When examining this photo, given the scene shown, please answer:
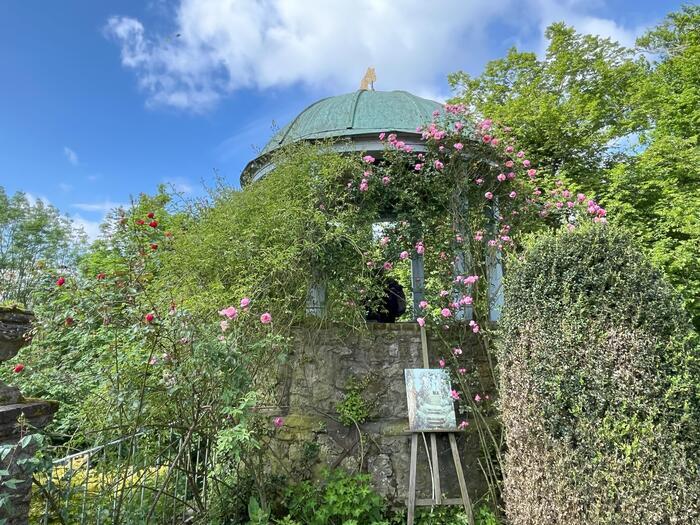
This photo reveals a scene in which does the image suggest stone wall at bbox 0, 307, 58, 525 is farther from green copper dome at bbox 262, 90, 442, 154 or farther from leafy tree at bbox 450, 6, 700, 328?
leafy tree at bbox 450, 6, 700, 328

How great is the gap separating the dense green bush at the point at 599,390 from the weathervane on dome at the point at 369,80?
4034 mm

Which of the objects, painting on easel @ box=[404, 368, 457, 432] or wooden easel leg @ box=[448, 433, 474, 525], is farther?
painting on easel @ box=[404, 368, 457, 432]

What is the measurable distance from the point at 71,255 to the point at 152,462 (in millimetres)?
14650

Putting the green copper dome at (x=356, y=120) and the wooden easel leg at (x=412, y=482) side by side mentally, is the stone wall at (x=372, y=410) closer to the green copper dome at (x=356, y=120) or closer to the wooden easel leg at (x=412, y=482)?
the wooden easel leg at (x=412, y=482)

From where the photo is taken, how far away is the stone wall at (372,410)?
3.45 m

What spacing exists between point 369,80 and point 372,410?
4.47 m

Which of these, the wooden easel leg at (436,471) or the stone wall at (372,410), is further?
the stone wall at (372,410)

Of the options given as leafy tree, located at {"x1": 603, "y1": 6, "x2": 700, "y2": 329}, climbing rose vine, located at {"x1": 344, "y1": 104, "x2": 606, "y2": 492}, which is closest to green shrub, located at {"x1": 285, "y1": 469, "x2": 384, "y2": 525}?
climbing rose vine, located at {"x1": 344, "y1": 104, "x2": 606, "y2": 492}

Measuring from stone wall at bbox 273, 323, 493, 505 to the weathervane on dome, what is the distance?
11.8ft

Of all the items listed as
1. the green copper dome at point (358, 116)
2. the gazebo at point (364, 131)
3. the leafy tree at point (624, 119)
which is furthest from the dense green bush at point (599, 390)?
the leafy tree at point (624, 119)

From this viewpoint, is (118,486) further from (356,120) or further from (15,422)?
(356,120)

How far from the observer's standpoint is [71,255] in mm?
14312

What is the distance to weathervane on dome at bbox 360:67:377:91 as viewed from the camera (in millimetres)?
5781

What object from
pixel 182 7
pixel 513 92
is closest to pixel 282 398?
pixel 182 7
